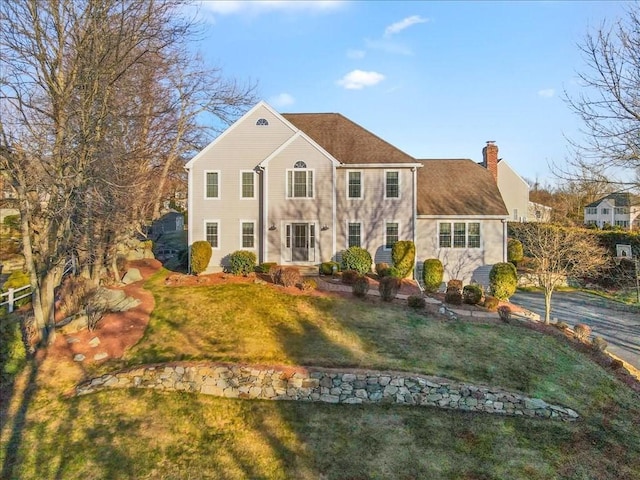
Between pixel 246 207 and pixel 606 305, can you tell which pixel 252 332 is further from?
pixel 606 305

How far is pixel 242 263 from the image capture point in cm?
1886

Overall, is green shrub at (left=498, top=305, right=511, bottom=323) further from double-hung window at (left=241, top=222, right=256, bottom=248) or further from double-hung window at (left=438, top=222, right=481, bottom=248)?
double-hung window at (left=241, top=222, right=256, bottom=248)

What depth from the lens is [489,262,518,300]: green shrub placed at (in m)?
18.5

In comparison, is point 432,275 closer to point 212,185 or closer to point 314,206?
point 314,206

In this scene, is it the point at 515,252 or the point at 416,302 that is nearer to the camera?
the point at 416,302

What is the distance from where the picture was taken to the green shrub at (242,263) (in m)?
18.9

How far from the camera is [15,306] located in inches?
599

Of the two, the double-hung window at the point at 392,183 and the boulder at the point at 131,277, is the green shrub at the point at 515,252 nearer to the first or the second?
the double-hung window at the point at 392,183

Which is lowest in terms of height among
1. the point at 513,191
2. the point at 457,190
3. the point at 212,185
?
the point at 457,190

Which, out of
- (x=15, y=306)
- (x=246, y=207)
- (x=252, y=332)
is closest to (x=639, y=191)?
(x=252, y=332)

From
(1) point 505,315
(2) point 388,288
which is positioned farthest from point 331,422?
(1) point 505,315

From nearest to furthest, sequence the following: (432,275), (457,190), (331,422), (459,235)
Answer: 1. (331,422)
2. (432,275)
3. (459,235)
4. (457,190)

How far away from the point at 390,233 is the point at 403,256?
162 centimetres

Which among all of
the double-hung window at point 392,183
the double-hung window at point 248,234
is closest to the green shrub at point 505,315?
the double-hung window at point 392,183
